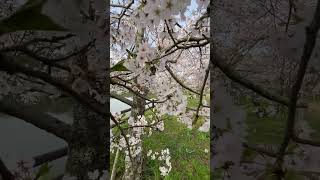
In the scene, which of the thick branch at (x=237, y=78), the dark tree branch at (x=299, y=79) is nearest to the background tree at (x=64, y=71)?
the thick branch at (x=237, y=78)

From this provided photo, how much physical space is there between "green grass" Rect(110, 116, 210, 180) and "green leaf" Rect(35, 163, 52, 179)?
1.96m

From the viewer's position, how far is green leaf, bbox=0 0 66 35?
544mm

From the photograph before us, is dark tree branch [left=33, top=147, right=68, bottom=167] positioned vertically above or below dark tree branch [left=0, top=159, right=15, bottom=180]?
above

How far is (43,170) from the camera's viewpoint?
62cm

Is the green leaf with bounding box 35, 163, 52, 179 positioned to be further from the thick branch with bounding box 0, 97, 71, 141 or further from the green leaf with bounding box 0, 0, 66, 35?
the green leaf with bounding box 0, 0, 66, 35

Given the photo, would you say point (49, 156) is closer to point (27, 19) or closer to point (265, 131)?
point (27, 19)

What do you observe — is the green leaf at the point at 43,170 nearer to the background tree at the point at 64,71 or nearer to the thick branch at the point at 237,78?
the background tree at the point at 64,71

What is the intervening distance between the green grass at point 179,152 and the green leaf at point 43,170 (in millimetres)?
1958

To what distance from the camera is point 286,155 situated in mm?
644

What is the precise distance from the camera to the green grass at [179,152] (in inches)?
106

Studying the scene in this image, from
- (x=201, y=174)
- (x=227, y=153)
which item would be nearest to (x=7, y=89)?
(x=227, y=153)

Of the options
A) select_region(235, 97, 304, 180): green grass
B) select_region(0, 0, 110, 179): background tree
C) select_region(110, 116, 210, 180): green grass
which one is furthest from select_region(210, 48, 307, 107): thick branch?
select_region(110, 116, 210, 180): green grass

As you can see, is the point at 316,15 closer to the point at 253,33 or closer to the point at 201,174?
the point at 253,33

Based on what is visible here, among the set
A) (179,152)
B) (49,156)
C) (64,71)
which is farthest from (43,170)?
(179,152)
